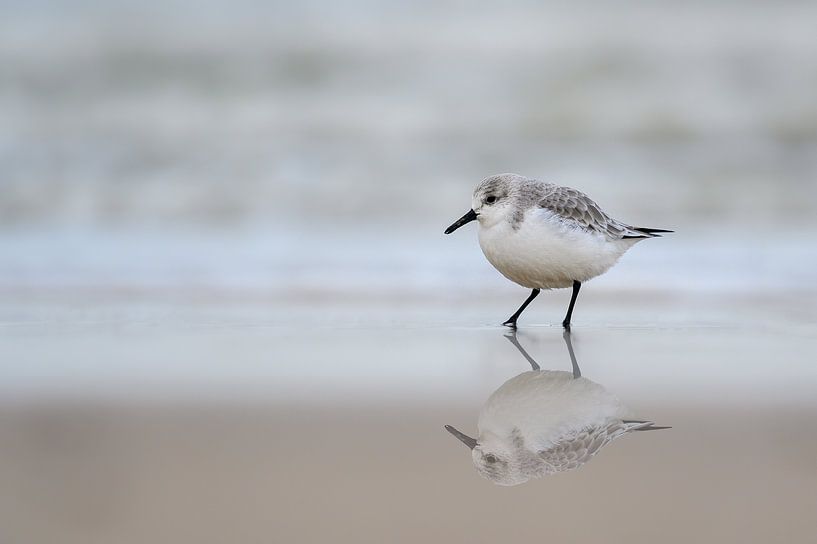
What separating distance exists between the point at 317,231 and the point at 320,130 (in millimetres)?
2093

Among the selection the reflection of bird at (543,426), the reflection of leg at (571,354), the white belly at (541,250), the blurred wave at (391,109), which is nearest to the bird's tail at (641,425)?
the reflection of bird at (543,426)

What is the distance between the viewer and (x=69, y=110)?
9875 millimetres

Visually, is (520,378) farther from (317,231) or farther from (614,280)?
(317,231)

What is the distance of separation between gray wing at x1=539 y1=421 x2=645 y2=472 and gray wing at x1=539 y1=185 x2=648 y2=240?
1799 millimetres

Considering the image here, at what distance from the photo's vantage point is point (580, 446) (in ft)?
9.27

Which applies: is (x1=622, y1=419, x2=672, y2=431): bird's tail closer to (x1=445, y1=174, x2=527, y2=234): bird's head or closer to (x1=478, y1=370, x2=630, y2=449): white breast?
(x1=478, y1=370, x2=630, y2=449): white breast

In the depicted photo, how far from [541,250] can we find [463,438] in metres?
1.85

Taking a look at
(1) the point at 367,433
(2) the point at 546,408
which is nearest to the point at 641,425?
(2) the point at 546,408

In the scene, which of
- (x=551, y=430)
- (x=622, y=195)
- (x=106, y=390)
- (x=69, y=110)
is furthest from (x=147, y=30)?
(x=551, y=430)

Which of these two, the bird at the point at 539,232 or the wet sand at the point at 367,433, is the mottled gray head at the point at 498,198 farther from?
the wet sand at the point at 367,433

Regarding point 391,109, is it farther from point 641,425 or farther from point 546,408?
point 641,425

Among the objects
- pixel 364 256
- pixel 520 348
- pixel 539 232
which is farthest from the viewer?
pixel 364 256

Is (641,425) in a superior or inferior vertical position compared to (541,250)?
inferior

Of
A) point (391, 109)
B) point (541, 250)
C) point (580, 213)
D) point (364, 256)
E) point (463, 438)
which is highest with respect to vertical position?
point (391, 109)
